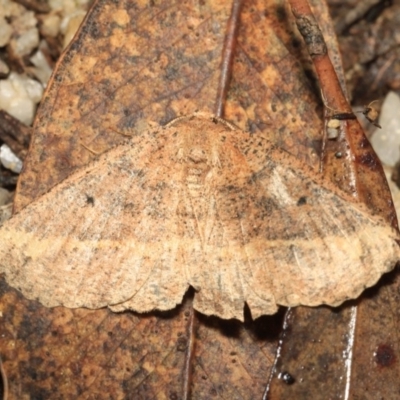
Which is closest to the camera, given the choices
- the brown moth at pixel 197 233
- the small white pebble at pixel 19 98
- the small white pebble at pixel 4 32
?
the brown moth at pixel 197 233

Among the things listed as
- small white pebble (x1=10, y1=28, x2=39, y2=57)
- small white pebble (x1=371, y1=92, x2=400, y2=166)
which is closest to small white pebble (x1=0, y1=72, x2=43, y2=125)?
small white pebble (x1=10, y1=28, x2=39, y2=57)

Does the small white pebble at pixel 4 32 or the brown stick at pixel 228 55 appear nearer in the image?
the brown stick at pixel 228 55

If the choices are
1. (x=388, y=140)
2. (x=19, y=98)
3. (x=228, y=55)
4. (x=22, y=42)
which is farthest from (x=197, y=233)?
(x=22, y=42)

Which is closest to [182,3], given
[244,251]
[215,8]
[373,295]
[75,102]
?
[215,8]

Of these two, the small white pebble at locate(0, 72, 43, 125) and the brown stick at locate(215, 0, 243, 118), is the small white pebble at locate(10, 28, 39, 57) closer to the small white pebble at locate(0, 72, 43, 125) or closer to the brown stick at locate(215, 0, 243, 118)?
the small white pebble at locate(0, 72, 43, 125)

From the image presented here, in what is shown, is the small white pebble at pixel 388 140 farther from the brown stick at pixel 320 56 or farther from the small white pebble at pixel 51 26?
the small white pebble at pixel 51 26

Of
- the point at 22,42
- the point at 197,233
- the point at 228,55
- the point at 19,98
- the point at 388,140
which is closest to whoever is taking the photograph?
the point at 197,233

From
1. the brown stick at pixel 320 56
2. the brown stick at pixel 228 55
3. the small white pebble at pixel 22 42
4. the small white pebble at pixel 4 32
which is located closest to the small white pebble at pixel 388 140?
the brown stick at pixel 320 56

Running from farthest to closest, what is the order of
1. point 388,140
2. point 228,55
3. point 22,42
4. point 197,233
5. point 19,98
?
point 388,140
point 22,42
point 19,98
point 228,55
point 197,233

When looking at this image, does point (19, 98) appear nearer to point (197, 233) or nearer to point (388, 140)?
point (197, 233)
